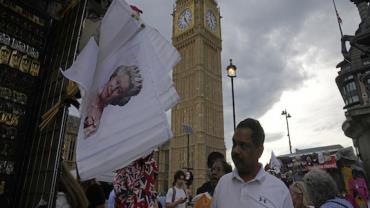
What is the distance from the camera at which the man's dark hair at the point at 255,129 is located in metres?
1.97

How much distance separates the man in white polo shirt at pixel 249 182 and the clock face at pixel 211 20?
69413mm

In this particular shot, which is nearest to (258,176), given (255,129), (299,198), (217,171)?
(255,129)

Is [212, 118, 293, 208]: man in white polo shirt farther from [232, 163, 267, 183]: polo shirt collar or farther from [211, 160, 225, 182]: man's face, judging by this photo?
[211, 160, 225, 182]: man's face

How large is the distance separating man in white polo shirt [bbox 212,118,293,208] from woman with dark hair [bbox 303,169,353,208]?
1.28 meters

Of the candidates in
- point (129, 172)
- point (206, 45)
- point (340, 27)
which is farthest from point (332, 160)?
point (206, 45)

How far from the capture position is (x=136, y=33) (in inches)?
101

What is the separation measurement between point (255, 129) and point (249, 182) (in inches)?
15.6

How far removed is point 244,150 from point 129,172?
1.87 metres

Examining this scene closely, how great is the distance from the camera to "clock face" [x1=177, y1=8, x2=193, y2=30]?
67.6 m

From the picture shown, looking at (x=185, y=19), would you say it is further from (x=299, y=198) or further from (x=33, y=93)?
(x=33, y=93)

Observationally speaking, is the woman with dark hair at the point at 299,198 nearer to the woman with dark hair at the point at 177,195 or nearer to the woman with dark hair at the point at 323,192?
the woman with dark hair at the point at 323,192

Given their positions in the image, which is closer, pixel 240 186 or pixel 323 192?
pixel 240 186

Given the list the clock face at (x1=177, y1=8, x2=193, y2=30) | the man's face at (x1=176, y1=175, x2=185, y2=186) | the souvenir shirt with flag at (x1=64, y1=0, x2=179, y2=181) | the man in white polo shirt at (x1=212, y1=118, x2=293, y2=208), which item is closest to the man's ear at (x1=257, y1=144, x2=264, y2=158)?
the man in white polo shirt at (x1=212, y1=118, x2=293, y2=208)

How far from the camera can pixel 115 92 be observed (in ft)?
8.15
